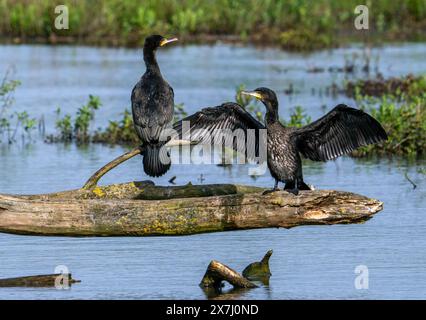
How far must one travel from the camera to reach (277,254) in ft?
38.6

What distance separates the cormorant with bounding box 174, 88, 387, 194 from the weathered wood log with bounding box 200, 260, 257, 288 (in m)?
0.84

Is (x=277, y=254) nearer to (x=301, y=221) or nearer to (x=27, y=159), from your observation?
(x=301, y=221)

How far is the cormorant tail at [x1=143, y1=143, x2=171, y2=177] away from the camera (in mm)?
11430

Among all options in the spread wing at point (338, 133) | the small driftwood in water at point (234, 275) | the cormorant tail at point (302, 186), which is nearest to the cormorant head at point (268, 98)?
the spread wing at point (338, 133)

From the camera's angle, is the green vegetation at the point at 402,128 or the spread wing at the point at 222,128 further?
the green vegetation at the point at 402,128

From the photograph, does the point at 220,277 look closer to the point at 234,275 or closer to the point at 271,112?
the point at 234,275

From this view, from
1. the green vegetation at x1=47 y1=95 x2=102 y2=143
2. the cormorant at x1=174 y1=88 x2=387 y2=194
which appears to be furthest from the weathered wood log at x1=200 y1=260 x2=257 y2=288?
the green vegetation at x1=47 y1=95 x2=102 y2=143

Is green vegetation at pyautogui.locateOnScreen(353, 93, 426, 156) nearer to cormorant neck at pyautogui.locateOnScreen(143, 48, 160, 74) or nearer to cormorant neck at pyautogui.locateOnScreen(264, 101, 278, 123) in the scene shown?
cormorant neck at pyautogui.locateOnScreen(143, 48, 160, 74)

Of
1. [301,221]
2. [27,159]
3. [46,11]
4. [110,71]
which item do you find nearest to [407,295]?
[301,221]

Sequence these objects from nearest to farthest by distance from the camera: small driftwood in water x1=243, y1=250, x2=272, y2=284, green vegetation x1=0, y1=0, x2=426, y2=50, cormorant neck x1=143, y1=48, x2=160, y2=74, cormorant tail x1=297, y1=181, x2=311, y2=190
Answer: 1. cormorant tail x1=297, y1=181, x2=311, y2=190
2. small driftwood in water x1=243, y1=250, x2=272, y2=284
3. cormorant neck x1=143, y1=48, x2=160, y2=74
4. green vegetation x1=0, y1=0, x2=426, y2=50

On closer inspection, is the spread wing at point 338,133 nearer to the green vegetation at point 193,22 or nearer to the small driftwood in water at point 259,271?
the small driftwood in water at point 259,271

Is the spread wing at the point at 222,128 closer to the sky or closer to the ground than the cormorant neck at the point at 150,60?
closer to the ground

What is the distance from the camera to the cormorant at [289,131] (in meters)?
10.6

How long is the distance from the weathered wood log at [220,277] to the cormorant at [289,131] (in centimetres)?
84
